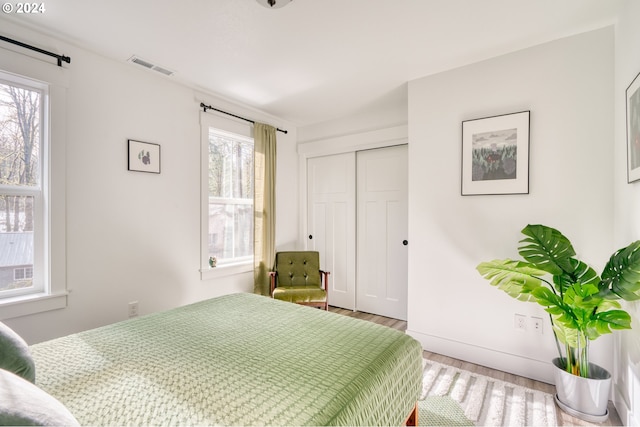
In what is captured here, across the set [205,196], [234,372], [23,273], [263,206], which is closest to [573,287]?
[234,372]

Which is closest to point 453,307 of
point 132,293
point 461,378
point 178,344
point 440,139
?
point 461,378

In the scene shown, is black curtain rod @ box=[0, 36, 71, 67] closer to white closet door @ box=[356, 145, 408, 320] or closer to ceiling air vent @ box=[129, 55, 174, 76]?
ceiling air vent @ box=[129, 55, 174, 76]

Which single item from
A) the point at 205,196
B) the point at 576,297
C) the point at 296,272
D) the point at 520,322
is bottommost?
the point at 520,322

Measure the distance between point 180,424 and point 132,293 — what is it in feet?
6.88

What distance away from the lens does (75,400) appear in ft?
3.19

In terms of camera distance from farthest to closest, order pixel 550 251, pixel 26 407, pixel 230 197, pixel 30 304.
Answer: pixel 230 197, pixel 30 304, pixel 550 251, pixel 26 407

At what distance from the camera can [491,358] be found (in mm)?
2445

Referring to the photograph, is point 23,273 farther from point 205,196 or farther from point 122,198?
point 205,196

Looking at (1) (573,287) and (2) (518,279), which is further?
(2) (518,279)

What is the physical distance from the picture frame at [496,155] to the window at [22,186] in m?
3.34

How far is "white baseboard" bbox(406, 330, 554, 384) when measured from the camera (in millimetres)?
2252

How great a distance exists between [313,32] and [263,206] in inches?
82.5

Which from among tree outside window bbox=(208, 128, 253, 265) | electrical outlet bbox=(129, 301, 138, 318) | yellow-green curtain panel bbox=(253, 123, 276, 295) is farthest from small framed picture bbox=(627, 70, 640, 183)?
electrical outlet bbox=(129, 301, 138, 318)

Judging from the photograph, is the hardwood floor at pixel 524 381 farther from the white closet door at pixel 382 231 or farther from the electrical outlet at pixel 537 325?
the white closet door at pixel 382 231
